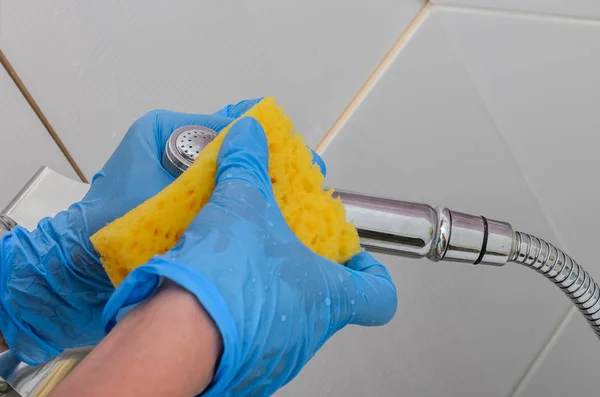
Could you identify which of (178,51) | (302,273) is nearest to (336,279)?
(302,273)

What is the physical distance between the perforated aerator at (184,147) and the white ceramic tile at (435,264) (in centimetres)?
38

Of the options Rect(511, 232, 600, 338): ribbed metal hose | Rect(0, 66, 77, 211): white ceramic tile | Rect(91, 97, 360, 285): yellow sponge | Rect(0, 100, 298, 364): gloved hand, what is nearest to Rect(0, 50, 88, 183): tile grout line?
Rect(0, 66, 77, 211): white ceramic tile

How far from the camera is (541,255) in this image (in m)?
0.54

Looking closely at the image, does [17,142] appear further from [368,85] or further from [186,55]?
[368,85]

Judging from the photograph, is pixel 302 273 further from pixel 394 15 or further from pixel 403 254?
pixel 394 15

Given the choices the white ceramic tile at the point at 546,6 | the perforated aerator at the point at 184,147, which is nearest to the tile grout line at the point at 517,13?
the white ceramic tile at the point at 546,6

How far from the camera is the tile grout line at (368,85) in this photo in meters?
0.84

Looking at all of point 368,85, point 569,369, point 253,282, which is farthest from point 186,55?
point 569,369

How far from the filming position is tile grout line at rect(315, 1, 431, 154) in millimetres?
841

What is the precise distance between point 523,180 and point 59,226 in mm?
689

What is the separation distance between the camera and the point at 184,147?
48 centimetres

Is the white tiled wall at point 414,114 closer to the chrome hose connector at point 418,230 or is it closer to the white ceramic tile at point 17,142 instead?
the white ceramic tile at point 17,142

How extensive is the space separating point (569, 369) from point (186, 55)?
842 mm

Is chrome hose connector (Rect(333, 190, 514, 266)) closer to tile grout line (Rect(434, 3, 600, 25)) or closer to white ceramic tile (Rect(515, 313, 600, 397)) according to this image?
tile grout line (Rect(434, 3, 600, 25))
